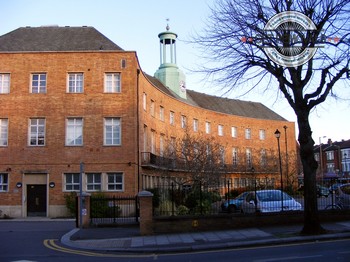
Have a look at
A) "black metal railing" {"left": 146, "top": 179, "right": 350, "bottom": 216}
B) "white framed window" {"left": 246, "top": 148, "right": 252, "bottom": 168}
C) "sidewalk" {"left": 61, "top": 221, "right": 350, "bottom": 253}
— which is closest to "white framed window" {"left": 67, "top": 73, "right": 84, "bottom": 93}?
"black metal railing" {"left": 146, "top": 179, "right": 350, "bottom": 216}

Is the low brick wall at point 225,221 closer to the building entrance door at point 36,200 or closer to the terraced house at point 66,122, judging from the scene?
the terraced house at point 66,122

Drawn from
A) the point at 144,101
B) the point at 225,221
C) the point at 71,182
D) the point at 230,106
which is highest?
the point at 230,106

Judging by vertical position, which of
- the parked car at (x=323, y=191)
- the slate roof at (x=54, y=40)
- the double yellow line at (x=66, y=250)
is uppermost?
the slate roof at (x=54, y=40)

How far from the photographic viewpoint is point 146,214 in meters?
17.0

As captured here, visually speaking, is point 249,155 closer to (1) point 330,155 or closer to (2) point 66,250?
(1) point 330,155

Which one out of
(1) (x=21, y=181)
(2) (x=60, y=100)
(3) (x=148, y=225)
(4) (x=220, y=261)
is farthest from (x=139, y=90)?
(4) (x=220, y=261)

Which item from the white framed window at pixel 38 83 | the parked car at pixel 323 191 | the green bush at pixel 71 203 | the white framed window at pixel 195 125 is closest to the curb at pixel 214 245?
the parked car at pixel 323 191

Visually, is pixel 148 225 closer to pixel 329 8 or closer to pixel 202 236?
pixel 202 236

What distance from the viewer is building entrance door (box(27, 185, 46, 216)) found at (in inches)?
1255

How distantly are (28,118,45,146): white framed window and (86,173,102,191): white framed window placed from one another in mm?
4263

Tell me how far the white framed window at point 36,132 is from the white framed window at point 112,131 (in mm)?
4695

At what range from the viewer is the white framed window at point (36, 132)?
1282 inches

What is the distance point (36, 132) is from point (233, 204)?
17.2 meters

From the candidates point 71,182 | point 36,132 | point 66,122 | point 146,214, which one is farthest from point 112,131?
point 146,214
